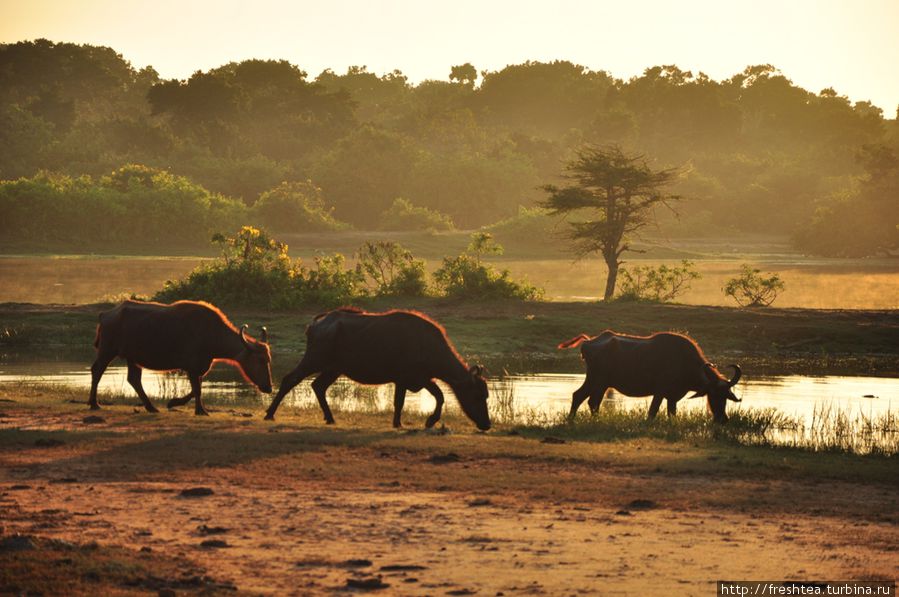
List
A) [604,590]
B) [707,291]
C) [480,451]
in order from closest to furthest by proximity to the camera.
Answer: [604,590] → [480,451] → [707,291]

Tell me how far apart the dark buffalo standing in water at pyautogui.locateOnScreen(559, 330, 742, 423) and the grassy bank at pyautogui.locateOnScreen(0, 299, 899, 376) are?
8.64 m

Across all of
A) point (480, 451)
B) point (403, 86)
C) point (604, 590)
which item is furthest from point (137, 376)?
point (403, 86)

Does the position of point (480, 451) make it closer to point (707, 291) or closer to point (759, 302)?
point (759, 302)

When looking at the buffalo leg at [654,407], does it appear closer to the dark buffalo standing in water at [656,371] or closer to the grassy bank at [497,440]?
the dark buffalo standing in water at [656,371]

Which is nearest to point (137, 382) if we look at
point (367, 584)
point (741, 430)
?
point (741, 430)

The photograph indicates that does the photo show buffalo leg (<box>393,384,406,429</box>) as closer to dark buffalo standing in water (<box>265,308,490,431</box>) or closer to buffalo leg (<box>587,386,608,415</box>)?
dark buffalo standing in water (<box>265,308,490,431</box>)

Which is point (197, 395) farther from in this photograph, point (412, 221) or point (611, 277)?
point (412, 221)

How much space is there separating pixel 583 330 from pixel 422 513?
826 inches

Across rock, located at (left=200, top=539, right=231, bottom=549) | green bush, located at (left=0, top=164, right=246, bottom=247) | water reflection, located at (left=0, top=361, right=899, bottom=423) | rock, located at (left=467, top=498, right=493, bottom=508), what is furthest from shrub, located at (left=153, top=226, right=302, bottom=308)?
green bush, located at (left=0, top=164, right=246, bottom=247)

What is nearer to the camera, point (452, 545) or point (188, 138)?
point (452, 545)

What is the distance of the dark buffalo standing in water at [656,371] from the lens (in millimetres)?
17000

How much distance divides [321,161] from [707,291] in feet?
155

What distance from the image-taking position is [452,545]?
9.53 m

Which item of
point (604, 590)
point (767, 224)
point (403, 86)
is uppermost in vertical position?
point (403, 86)
